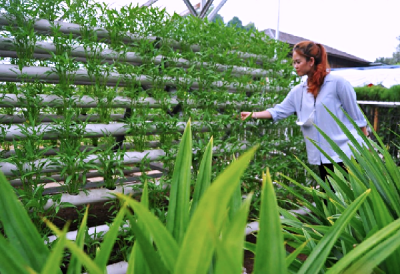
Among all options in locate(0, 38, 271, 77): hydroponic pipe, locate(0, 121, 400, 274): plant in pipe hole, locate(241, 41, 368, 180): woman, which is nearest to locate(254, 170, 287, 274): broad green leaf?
locate(0, 121, 400, 274): plant in pipe hole

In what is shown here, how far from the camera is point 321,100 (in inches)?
102

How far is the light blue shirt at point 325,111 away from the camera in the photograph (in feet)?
8.25

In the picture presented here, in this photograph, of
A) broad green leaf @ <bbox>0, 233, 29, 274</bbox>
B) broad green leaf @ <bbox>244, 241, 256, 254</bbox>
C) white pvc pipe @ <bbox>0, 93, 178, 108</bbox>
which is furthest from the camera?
white pvc pipe @ <bbox>0, 93, 178, 108</bbox>

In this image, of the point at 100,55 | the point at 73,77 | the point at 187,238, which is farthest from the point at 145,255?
the point at 100,55

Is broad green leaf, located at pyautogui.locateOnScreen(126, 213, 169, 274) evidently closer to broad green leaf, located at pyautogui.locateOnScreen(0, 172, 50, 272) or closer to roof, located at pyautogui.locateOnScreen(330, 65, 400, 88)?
broad green leaf, located at pyautogui.locateOnScreen(0, 172, 50, 272)

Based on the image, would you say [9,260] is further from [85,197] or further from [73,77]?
[73,77]

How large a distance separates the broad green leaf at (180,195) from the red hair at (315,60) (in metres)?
2.18

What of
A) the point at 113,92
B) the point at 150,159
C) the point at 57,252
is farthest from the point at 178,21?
the point at 57,252

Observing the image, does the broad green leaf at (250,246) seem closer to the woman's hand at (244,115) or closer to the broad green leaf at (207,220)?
the broad green leaf at (207,220)

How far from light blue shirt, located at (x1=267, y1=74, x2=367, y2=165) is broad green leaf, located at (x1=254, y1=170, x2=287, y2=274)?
2.04 m

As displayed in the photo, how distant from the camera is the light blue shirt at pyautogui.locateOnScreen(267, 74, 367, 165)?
2516 millimetres

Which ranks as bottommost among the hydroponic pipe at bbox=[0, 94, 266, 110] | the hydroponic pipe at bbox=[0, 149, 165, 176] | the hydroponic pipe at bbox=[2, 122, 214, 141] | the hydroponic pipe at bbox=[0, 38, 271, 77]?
the hydroponic pipe at bbox=[0, 149, 165, 176]

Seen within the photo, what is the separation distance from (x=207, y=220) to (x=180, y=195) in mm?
326

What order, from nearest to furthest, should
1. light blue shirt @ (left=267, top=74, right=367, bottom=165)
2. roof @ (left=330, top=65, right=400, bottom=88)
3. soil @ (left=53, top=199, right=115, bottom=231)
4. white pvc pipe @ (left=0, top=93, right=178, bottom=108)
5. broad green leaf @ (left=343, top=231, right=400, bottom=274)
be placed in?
broad green leaf @ (left=343, top=231, right=400, bottom=274) < white pvc pipe @ (left=0, top=93, right=178, bottom=108) < light blue shirt @ (left=267, top=74, right=367, bottom=165) < soil @ (left=53, top=199, right=115, bottom=231) < roof @ (left=330, top=65, right=400, bottom=88)
